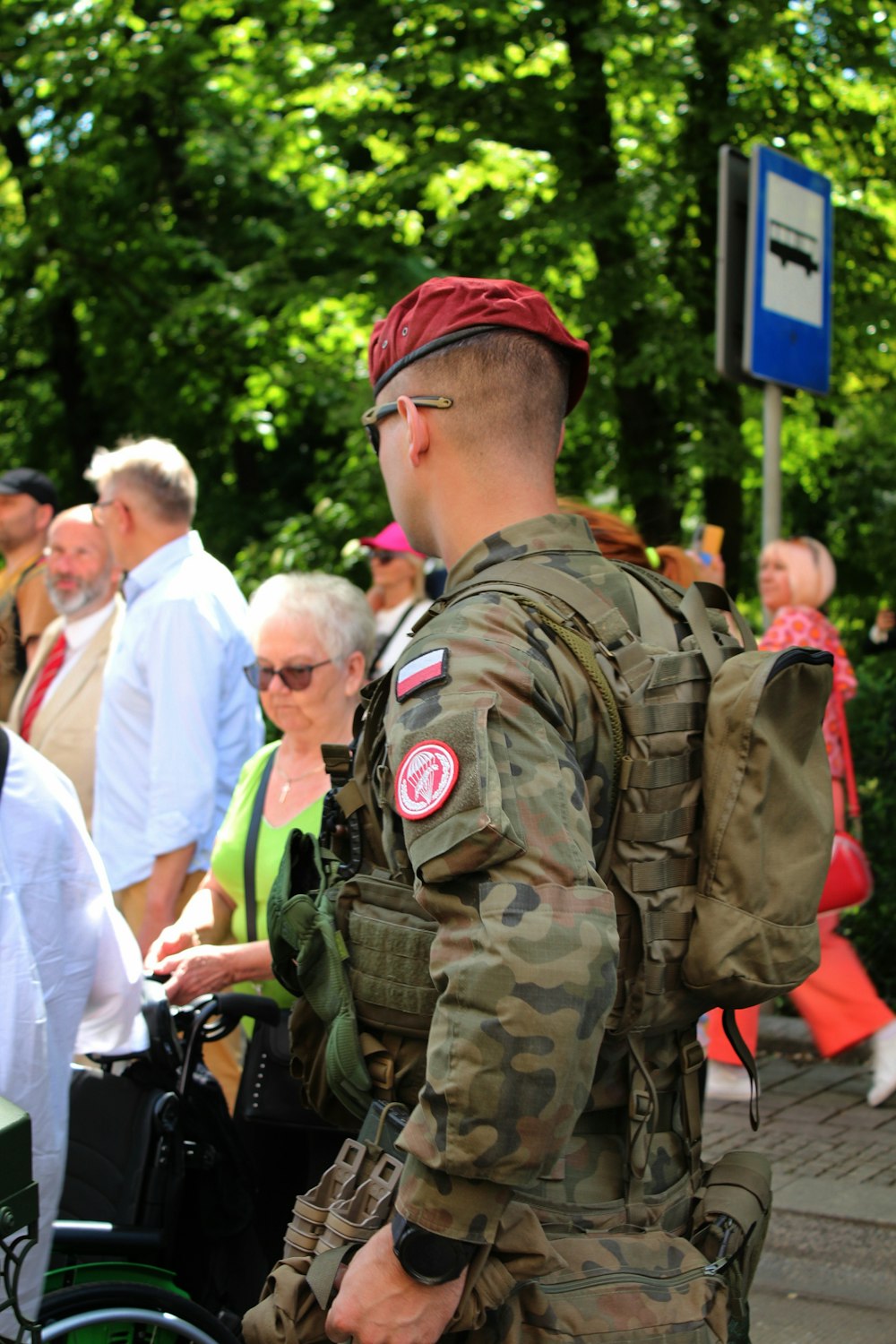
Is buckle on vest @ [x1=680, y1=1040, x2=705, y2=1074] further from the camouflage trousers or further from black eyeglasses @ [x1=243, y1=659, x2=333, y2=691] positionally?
Result: black eyeglasses @ [x1=243, y1=659, x2=333, y2=691]

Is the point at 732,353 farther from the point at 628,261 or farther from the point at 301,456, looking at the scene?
the point at 301,456

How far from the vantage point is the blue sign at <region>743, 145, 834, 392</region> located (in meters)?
6.22

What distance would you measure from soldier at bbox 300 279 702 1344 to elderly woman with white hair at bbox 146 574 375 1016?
58.0 inches

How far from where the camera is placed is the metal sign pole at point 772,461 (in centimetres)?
643

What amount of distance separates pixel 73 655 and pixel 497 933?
3963 mm

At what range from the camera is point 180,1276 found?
3.12 m

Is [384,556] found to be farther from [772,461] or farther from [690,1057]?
[690,1057]

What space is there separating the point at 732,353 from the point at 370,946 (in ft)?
16.0

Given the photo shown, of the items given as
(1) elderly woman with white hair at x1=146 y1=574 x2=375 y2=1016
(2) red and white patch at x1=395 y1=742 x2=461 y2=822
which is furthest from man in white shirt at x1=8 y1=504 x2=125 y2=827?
(2) red and white patch at x1=395 y1=742 x2=461 y2=822

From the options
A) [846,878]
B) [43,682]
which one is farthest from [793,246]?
[43,682]

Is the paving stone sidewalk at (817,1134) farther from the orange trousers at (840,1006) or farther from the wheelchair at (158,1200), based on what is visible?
the wheelchair at (158,1200)

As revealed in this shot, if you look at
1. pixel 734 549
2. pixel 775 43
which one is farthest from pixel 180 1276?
pixel 734 549

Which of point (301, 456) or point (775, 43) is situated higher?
point (775, 43)

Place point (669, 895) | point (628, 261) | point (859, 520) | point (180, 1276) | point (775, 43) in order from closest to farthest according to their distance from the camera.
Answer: point (669, 895), point (180, 1276), point (775, 43), point (628, 261), point (859, 520)
